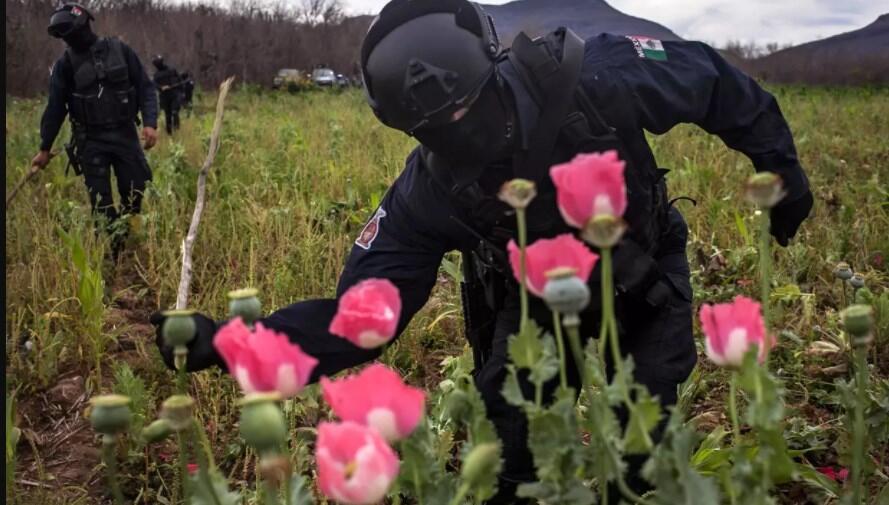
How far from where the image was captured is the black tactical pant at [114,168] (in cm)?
505

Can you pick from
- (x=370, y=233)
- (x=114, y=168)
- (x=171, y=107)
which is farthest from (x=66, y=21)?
(x=171, y=107)

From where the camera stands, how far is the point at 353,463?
57cm

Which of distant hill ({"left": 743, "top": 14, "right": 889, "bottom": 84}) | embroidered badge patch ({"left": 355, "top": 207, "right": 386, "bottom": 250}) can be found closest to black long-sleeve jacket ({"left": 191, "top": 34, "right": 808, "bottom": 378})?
embroidered badge patch ({"left": 355, "top": 207, "right": 386, "bottom": 250})

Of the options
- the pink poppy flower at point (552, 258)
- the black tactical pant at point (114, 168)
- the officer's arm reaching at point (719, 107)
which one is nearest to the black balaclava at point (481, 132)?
the officer's arm reaching at point (719, 107)

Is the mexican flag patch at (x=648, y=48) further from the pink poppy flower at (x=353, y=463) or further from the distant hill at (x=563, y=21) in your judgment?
the pink poppy flower at (x=353, y=463)

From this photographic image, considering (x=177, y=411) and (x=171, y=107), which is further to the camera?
(x=171, y=107)

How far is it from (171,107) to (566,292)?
1404 centimetres

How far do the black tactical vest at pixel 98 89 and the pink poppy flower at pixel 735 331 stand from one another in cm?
491

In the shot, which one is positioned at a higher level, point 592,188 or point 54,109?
point 592,188

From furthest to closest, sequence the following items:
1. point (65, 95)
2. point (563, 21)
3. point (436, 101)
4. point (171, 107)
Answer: point (171, 107)
point (563, 21)
point (65, 95)
point (436, 101)

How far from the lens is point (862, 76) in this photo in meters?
28.0

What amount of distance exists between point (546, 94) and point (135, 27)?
40797 millimetres

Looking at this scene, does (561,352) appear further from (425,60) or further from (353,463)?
(425,60)

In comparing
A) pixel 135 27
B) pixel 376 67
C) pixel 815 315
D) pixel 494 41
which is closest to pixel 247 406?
pixel 376 67
